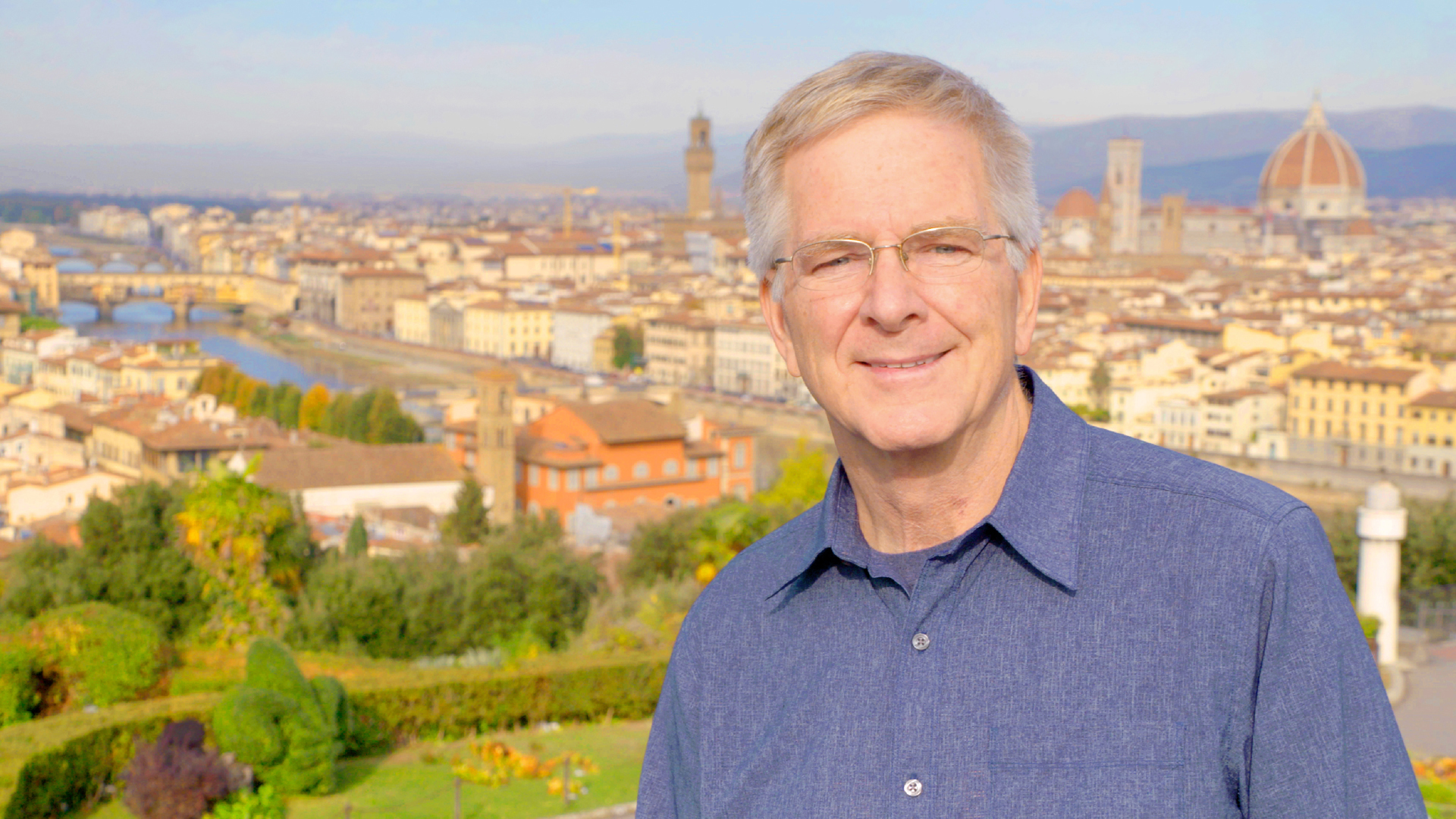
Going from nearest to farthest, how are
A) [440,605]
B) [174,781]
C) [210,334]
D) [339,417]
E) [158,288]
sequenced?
[174,781]
[440,605]
[339,417]
[210,334]
[158,288]

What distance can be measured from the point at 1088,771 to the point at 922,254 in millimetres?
193

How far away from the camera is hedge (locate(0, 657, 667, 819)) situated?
10.3ft

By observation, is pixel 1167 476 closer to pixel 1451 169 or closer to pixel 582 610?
pixel 582 610

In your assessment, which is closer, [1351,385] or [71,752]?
[71,752]

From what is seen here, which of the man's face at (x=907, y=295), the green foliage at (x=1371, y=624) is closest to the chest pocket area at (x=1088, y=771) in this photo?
the man's face at (x=907, y=295)

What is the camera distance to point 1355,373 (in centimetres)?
1864

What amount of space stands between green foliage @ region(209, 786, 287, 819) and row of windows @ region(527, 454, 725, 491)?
38.2ft

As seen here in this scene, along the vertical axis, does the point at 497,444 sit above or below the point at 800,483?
below

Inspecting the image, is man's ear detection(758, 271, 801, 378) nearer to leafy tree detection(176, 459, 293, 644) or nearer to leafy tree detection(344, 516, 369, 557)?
leafy tree detection(176, 459, 293, 644)

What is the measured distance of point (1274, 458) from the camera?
1833cm

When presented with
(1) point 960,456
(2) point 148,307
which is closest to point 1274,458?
(1) point 960,456

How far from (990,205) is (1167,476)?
0.39 feet

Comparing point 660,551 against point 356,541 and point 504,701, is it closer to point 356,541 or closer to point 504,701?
point 356,541

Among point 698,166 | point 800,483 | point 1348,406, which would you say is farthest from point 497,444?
point 698,166
